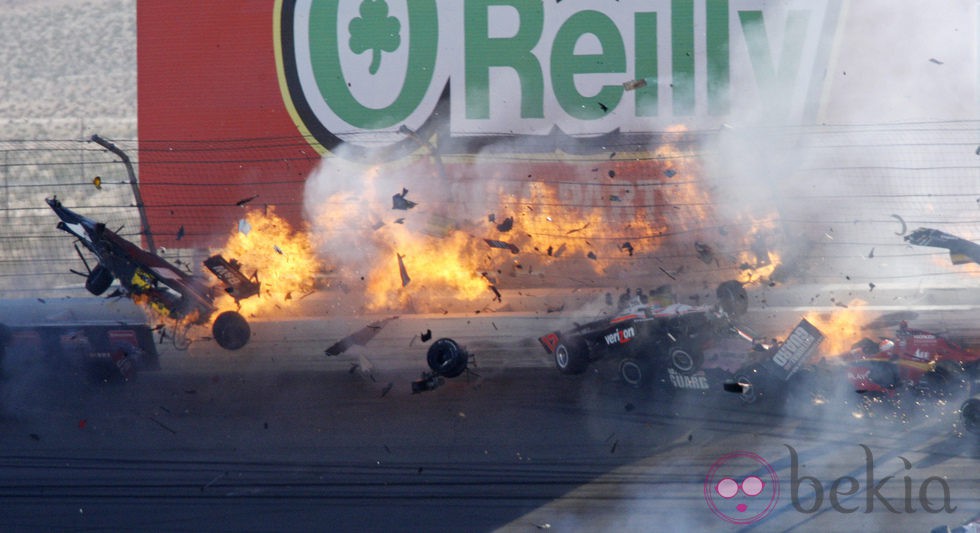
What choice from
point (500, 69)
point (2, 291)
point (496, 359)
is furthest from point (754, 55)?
point (2, 291)

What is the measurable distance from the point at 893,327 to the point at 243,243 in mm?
7886

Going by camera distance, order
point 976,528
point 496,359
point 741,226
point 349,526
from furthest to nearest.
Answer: point 741,226
point 496,359
point 349,526
point 976,528

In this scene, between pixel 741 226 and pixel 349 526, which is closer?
Answer: pixel 349 526

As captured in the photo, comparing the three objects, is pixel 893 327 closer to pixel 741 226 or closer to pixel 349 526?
pixel 741 226

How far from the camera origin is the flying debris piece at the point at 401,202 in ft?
31.6

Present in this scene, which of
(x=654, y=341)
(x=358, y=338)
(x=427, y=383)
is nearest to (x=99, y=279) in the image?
(x=358, y=338)

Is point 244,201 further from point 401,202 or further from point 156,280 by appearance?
point 401,202

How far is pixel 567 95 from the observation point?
10.4m

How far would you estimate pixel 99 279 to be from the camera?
8.75 m

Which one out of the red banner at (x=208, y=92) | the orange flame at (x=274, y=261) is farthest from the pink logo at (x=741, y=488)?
the red banner at (x=208, y=92)

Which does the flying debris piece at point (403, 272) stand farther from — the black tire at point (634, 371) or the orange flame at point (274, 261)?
the black tire at point (634, 371)

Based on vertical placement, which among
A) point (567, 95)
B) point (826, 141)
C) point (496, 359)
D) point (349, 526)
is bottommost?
point (349, 526)

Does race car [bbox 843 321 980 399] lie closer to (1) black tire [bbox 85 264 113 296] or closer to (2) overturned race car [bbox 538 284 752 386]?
(2) overturned race car [bbox 538 284 752 386]

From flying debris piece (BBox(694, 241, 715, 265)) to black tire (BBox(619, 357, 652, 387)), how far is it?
6.86 feet
